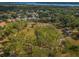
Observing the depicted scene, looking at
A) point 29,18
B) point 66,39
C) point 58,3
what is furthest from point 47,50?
point 58,3

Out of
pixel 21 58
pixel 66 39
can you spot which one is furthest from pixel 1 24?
pixel 66 39

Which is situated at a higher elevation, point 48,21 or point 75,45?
point 48,21

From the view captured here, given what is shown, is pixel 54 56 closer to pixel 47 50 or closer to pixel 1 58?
pixel 47 50

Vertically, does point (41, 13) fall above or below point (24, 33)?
above

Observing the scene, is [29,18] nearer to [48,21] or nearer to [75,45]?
[48,21]

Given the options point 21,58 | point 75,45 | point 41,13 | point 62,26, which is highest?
point 41,13

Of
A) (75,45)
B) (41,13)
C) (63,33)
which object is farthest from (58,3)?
(75,45)

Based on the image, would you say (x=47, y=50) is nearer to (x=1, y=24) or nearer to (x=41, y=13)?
(x=41, y=13)
